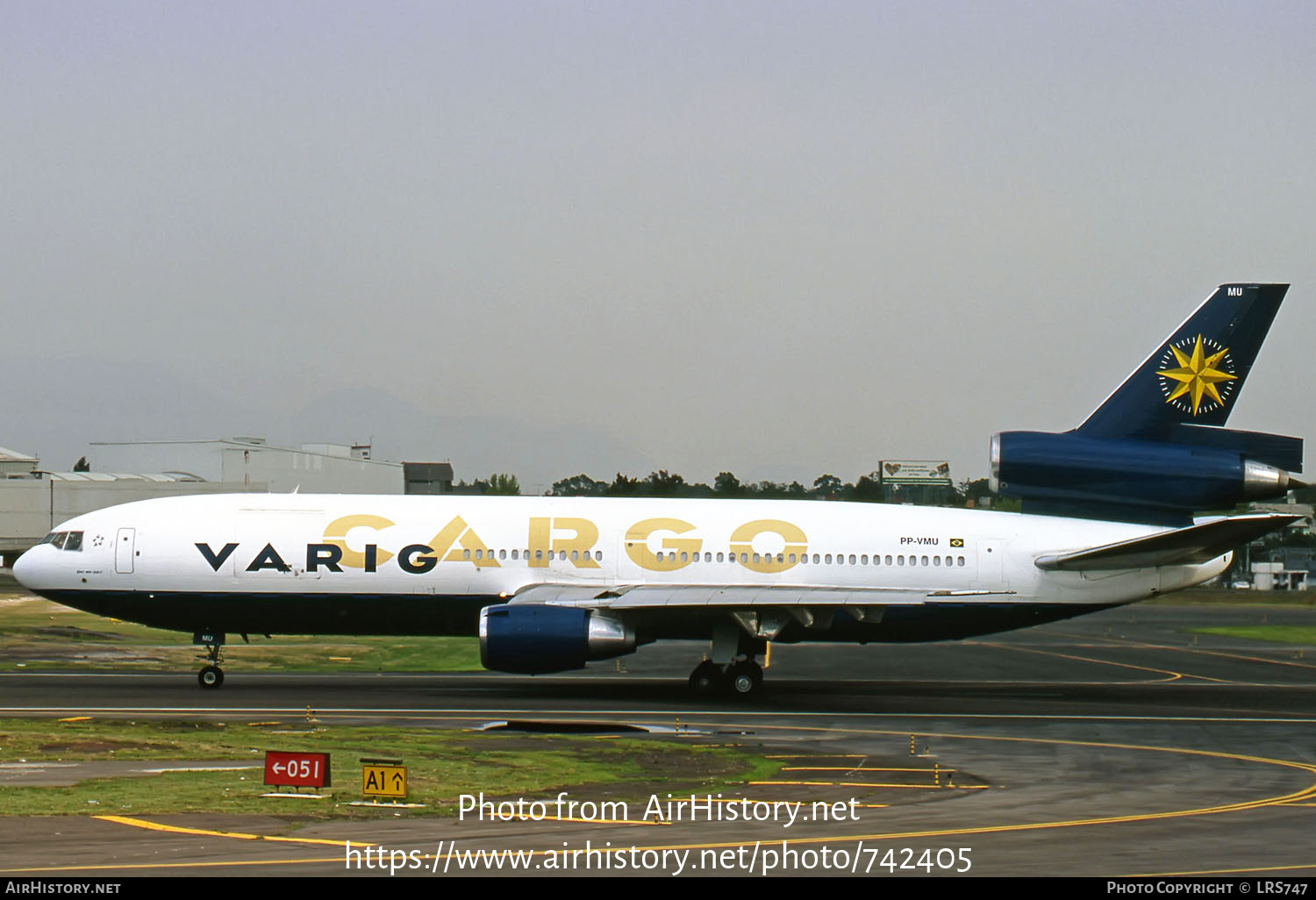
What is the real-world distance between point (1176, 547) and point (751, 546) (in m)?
10.5

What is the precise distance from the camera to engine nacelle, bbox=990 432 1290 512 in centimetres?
3503

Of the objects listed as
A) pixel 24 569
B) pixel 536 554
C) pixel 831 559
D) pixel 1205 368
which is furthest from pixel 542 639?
pixel 1205 368

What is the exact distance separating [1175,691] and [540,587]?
677 inches

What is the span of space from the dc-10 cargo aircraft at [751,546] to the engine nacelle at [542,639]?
1610mm

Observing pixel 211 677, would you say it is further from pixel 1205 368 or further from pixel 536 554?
pixel 1205 368

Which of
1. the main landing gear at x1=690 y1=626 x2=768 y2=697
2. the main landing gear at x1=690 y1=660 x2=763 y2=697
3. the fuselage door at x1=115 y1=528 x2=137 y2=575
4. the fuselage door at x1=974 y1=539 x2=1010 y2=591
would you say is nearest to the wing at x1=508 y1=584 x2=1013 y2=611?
the main landing gear at x1=690 y1=626 x2=768 y2=697

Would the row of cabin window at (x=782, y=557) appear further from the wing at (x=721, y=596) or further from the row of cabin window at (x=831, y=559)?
the wing at (x=721, y=596)

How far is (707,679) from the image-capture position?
1340 inches

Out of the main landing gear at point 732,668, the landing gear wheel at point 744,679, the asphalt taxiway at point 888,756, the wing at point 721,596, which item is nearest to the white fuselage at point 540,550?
the wing at point 721,596

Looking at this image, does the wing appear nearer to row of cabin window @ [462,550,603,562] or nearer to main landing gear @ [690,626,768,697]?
row of cabin window @ [462,550,603,562]

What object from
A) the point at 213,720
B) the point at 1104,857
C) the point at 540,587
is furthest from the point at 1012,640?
the point at 1104,857

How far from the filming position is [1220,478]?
34969mm

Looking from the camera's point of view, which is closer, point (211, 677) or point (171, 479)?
point (211, 677)

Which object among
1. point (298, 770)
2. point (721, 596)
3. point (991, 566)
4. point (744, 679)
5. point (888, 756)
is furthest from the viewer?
point (991, 566)
